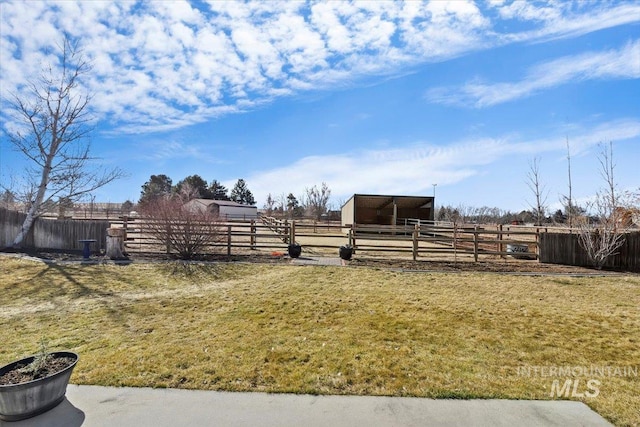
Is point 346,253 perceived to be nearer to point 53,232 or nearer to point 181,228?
point 181,228

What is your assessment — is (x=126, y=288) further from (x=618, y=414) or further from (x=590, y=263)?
(x=590, y=263)

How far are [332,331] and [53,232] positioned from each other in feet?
41.2

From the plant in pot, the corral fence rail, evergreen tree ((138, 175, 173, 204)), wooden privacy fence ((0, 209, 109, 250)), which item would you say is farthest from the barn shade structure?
evergreen tree ((138, 175, 173, 204))

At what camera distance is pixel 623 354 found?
3693 mm

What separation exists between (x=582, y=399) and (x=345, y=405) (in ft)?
7.04

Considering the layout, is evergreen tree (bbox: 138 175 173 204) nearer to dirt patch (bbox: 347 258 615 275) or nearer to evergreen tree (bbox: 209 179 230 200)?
evergreen tree (bbox: 209 179 230 200)

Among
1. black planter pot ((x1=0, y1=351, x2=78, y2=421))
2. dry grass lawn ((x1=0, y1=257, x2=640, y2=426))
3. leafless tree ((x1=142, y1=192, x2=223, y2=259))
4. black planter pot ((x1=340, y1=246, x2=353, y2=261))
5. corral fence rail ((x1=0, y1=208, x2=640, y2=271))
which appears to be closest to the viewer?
black planter pot ((x1=0, y1=351, x2=78, y2=421))

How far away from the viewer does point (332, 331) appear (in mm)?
4309

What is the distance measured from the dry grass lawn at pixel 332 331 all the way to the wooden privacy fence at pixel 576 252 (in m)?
3.21

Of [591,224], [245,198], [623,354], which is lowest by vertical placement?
[623,354]

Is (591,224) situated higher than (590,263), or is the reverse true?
(591,224)

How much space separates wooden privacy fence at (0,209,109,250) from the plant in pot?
9.79 meters

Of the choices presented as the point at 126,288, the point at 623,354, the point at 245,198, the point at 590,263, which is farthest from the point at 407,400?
the point at 245,198

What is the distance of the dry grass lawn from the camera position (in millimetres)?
2990
